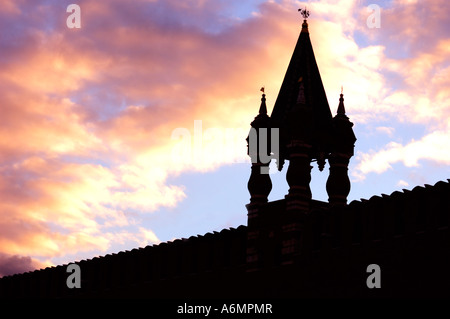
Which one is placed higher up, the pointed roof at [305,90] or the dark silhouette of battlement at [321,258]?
the pointed roof at [305,90]

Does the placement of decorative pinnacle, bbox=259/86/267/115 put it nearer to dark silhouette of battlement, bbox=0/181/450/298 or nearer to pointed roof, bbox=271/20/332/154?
pointed roof, bbox=271/20/332/154

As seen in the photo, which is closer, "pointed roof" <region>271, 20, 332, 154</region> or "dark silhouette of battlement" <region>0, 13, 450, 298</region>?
"dark silhouette of battlement" <region>0, 13, 450, 298</region>

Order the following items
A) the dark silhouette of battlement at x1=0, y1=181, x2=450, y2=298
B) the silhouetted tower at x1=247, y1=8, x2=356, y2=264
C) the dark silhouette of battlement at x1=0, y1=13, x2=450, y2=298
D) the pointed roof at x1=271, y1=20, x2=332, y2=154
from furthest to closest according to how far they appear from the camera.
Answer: the pointed roof at x1=271, y1=20, x2=332, y2=154
the silhouetted tower at x1=247, y1=8, x2=356, y2=264
the dark silhouette of battlement at x1=0, y1=13, x2=450, y2=298
the dark silhouette of battlement at x1=0, y1=181, x2=450, y2=298

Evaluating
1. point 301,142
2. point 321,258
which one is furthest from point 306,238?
point 301,142

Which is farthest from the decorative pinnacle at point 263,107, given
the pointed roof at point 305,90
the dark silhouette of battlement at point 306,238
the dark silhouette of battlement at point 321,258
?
the dark silhouette of battlement at point 321,258

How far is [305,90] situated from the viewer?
1416 inches

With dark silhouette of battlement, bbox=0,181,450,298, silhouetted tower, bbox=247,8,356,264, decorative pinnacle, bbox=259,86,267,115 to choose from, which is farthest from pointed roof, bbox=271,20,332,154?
dark silhouette of battlement, bbox=0,181,450,298

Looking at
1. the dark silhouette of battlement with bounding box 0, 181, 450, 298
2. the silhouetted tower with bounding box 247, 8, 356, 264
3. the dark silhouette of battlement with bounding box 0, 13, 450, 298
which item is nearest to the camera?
the dark silhouette of battlement with bounding box 0, 181, 450, 298

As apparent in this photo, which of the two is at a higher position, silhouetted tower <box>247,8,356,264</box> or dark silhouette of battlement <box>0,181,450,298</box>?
silhouetted tower <box>247,8,356,264</box>

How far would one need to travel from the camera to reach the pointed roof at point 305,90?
1407 inches

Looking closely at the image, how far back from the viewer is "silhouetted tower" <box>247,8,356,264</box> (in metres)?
33.4

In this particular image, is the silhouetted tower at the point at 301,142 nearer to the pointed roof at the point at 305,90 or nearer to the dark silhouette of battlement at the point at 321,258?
the pointed roof at the point at 305,90

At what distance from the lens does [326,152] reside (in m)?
36.1
